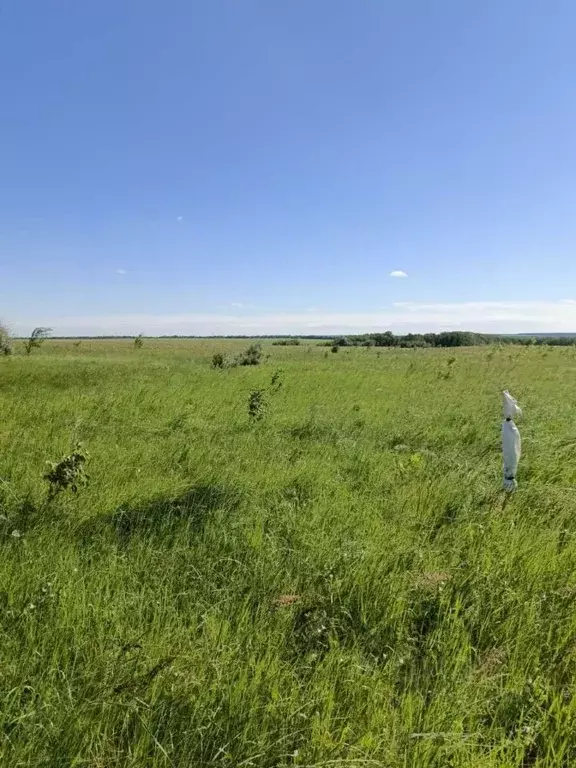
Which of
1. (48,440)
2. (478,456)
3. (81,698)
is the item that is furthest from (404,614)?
(48,440)

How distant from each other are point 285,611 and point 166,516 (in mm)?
1781

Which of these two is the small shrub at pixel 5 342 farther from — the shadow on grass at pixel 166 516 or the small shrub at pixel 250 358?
the shadow on grass at pixel 166 516

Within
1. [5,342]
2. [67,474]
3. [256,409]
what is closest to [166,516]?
[67,474]

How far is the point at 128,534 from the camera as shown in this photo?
164 inches

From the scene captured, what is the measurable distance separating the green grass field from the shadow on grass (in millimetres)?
25

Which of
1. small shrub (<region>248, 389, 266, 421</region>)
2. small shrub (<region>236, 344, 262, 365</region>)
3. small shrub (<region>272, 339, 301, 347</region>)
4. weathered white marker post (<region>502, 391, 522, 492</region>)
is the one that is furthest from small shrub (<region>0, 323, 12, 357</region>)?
small shrub (<region>272, 339, 301, 347</region>)

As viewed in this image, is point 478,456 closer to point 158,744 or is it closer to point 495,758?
point 495,758

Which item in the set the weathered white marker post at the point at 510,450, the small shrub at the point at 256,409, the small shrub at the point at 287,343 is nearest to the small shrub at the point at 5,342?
the small shrub at the point at 256,409

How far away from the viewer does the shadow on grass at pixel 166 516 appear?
4145 mm

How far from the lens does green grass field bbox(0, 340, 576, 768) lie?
7.04ft

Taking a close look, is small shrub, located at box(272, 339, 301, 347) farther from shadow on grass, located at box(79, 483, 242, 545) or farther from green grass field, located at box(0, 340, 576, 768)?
shadow on grass, located at box(79, 483, 242, 545)

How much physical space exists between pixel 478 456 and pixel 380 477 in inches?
103

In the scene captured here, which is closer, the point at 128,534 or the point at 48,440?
the point at 128,534

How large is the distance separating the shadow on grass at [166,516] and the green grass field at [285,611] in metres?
0.03
